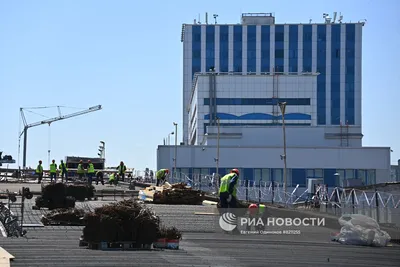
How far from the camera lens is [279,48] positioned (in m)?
131

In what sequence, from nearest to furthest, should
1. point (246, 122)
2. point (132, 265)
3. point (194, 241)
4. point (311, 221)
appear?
point (132, 265) < point (194, 241) < point (311, 221) < point (246, 122)

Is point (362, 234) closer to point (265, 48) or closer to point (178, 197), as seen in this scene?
point (178, 197)

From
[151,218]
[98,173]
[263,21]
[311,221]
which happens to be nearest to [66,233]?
[151,218]

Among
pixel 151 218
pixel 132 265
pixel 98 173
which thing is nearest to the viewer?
pixel 132 265

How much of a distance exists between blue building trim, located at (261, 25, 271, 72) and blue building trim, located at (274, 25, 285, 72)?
1217mm

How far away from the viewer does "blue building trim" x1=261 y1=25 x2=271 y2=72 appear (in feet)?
425

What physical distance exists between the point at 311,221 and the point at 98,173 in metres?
36.6

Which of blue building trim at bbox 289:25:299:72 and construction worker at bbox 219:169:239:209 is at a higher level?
blue building trim at bbox 289:25:299:72

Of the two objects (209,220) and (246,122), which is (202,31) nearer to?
(246,122)

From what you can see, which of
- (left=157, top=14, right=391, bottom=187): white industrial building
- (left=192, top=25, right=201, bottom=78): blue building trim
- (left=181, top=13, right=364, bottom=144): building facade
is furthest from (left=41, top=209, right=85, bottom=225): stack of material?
(left=192, top=25, right=201, bottom=78): blue building trim

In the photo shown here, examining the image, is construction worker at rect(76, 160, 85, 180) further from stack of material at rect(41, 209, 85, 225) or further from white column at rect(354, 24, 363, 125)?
white column at rect(354, 24, 363, 125)

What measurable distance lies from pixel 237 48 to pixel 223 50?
213 centimetres

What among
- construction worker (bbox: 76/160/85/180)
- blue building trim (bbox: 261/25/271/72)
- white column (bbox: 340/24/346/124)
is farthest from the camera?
white column (bbox: 340/24/346/124)

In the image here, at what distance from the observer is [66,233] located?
19031mm
